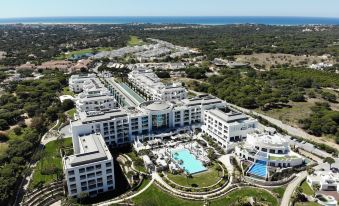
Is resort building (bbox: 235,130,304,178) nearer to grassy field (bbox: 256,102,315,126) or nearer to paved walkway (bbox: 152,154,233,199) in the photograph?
paved walkway (bbox: 152,154,233,199)

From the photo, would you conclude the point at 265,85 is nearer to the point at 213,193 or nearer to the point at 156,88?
the point at 156,88

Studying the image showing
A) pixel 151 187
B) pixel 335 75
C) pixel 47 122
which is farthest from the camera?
Answer: pixel 335 75

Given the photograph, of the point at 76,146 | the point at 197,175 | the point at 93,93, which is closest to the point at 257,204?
the point at 197,175

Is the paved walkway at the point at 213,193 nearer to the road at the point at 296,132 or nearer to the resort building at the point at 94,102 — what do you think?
the road at the point at 296,132

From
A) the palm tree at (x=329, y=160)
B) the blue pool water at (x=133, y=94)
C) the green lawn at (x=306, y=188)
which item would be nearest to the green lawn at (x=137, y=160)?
the blue pool water at (x=133, y=94)

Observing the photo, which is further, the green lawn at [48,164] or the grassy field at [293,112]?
the grassy field at [293,112]

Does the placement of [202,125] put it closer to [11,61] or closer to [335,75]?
[335,75]
